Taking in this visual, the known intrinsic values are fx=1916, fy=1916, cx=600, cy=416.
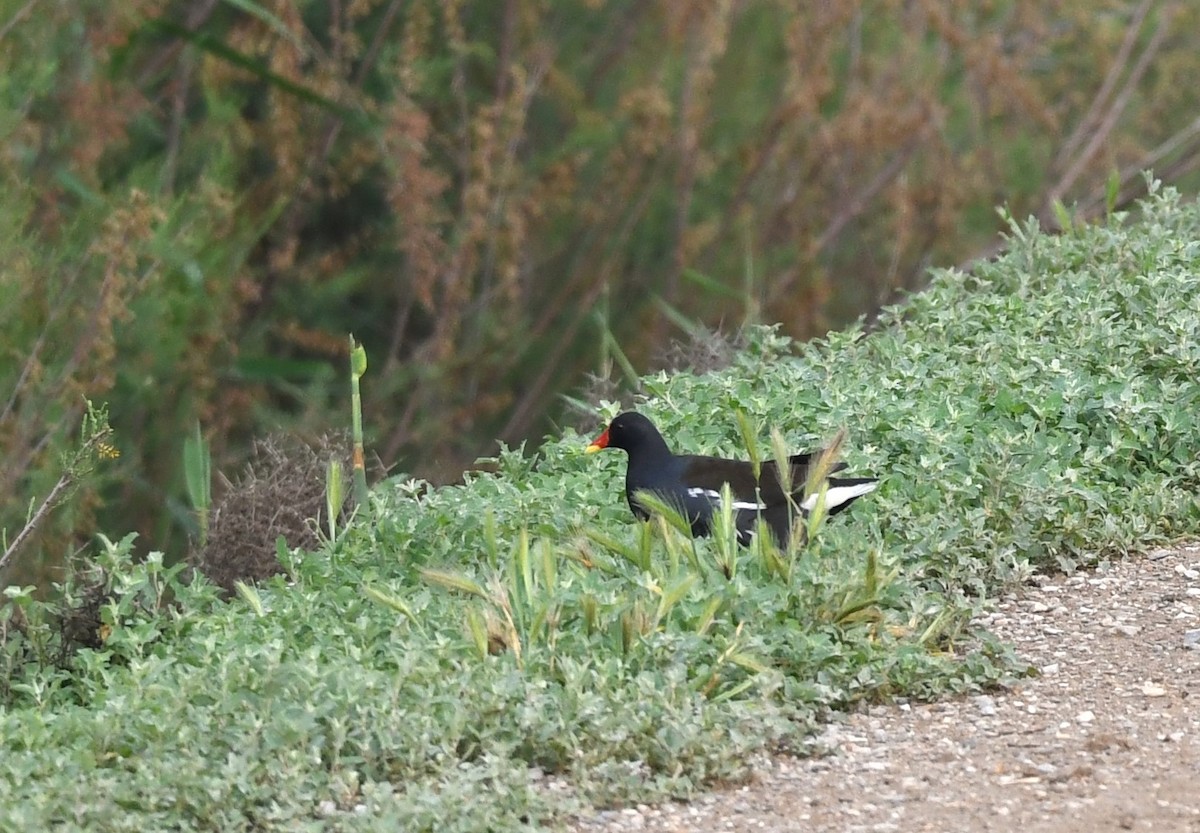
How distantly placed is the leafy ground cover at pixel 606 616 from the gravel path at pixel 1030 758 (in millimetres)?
85

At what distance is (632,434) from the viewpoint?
5207 mm

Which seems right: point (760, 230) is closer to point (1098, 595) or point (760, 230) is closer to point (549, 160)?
point (549, 160)

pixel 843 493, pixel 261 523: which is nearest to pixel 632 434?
pixel 843 493

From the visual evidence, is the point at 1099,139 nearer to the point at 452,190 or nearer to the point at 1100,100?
the point at 1100,100

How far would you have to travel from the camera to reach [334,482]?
188 inches

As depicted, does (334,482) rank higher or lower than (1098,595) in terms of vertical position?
higher

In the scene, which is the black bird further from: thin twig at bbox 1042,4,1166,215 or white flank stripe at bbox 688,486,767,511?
thin twig at bbox 1042,4,1166,215

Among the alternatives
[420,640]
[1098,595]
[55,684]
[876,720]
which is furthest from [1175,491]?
[55,684]

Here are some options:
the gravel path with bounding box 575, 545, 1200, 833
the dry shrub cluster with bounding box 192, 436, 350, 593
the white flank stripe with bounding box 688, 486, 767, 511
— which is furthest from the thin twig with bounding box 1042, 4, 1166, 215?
the gravel path with bounding box 575, 545, 1200, 833

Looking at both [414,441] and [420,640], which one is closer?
[420,640]

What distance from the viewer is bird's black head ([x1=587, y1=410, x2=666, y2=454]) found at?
5.14 m

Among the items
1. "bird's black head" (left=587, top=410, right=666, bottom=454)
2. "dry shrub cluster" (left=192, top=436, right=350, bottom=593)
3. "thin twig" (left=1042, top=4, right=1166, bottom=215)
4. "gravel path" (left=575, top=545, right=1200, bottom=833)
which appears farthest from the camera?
"thin twig" (left=1042, top=4, right=1166, bottom=215)

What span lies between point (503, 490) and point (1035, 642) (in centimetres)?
156

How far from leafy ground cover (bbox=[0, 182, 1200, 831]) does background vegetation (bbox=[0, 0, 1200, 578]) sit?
1.25 m
